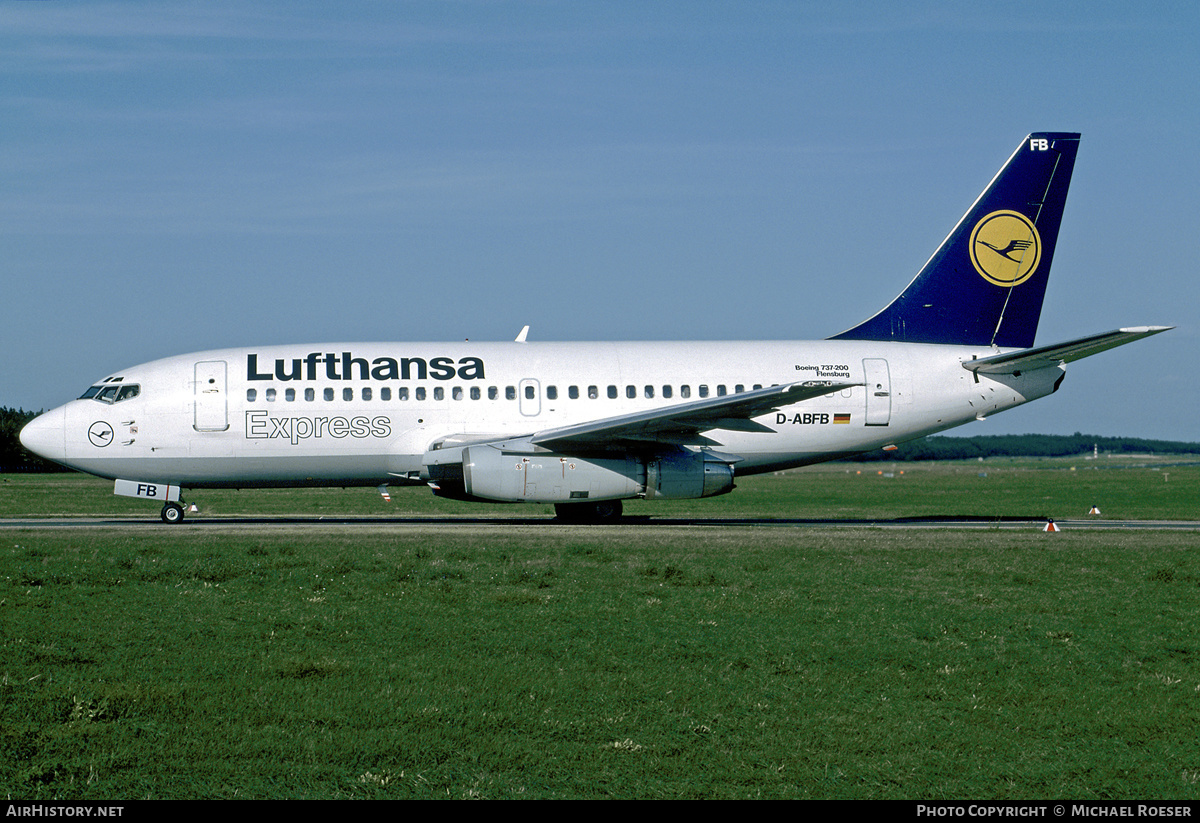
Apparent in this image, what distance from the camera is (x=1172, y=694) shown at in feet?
27.0

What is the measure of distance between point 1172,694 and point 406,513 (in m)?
24.6

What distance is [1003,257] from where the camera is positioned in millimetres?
26000

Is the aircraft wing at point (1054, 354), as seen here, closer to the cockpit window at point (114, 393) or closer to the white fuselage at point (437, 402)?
the white fuselage at point (437, 402)

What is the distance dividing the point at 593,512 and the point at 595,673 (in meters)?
15.9

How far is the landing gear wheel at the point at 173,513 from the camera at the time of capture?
961 inches

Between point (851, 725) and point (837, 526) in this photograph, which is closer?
point (851, 725)

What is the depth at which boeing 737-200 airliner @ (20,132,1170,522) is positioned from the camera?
22.6m

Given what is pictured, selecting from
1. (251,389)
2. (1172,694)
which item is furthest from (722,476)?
(1172,694)

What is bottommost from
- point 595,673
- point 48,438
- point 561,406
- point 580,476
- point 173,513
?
point 595,673

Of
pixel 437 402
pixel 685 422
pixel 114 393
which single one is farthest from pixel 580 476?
pixel 114 393

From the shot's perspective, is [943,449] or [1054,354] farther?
[943,449]

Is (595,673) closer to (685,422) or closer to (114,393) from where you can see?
(685,422)

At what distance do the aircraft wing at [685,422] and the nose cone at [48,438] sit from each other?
10.2 m
